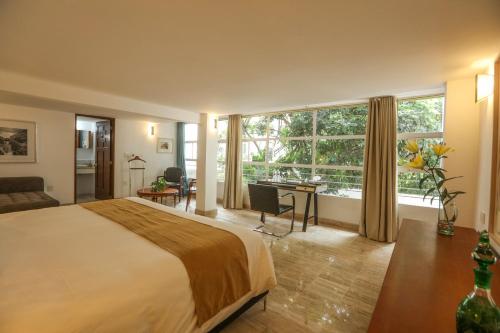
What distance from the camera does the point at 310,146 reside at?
4.78m

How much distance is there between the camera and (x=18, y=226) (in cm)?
199

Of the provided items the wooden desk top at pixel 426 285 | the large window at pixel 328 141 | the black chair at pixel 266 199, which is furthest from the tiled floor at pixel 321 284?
the large window at pixel 328 141

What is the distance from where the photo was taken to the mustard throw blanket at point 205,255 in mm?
1439

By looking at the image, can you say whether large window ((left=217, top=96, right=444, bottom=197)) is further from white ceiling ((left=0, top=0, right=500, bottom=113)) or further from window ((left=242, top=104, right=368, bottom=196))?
white ceiling ((left=0, top=0, right=500, bottom=113))

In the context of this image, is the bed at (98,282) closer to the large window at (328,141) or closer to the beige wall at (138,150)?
the large window at (328,141)

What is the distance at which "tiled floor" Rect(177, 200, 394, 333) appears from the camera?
187 cm

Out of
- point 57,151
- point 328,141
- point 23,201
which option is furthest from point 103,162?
point 328,141

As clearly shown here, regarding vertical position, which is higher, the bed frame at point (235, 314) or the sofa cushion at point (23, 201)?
the sofa cushion at point (23, 201)

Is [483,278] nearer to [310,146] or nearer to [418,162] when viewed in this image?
[418,162]

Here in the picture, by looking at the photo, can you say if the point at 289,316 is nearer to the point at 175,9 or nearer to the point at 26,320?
the point at 26,320

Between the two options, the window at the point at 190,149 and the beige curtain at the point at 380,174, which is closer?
the beige curtain at the point at 380,174

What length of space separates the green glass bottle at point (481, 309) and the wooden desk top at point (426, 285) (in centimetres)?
13

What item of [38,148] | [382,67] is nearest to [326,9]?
[382,67]

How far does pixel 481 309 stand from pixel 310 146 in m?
4.25
